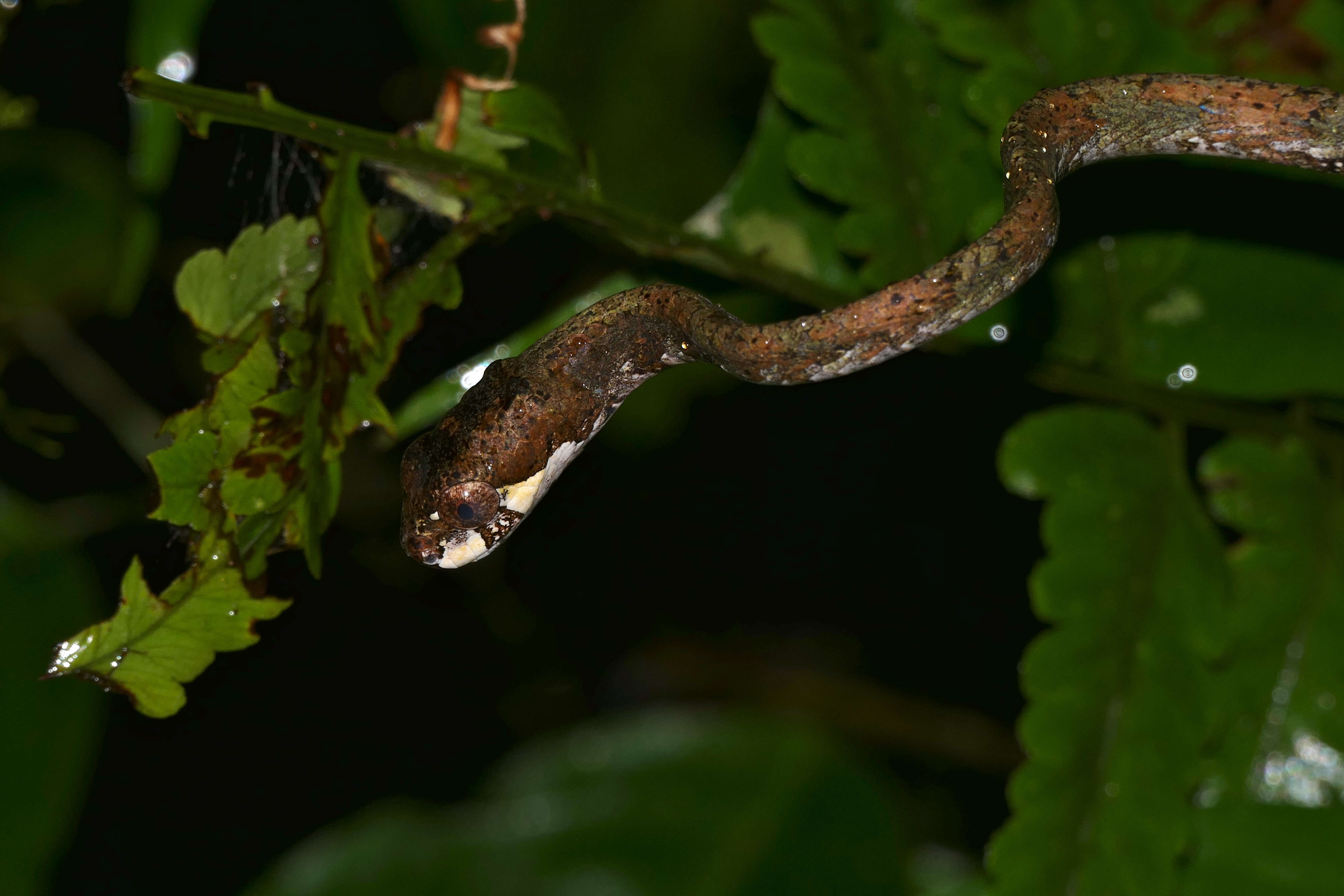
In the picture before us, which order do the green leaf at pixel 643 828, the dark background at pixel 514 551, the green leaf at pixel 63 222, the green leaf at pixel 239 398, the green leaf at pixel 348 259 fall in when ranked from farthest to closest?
the green leaf at pixel 643 828 < the green leaf at pixel 63 222 < the dark background at pixel 514 551 < the green leaf at pixel 348 259 < the green leaf at pixel 239 398

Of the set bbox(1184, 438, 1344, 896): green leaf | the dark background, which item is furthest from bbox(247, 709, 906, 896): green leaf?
bbox(1184, 438, 1344, 896): green leaf

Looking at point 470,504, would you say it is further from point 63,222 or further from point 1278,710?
point 63,222

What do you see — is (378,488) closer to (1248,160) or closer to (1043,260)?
(1043,260)

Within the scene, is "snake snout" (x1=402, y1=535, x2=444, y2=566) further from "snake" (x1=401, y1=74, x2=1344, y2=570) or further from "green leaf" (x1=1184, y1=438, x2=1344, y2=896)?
"green leaf" (x1=1184, y1=438, x2=1344, y2=896)

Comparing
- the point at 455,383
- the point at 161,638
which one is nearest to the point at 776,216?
the point at 455,383

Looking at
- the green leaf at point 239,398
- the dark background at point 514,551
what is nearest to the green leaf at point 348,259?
the green leaf at point 239,398

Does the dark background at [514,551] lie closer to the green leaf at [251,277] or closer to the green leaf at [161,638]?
the green leaf at [251,277]
